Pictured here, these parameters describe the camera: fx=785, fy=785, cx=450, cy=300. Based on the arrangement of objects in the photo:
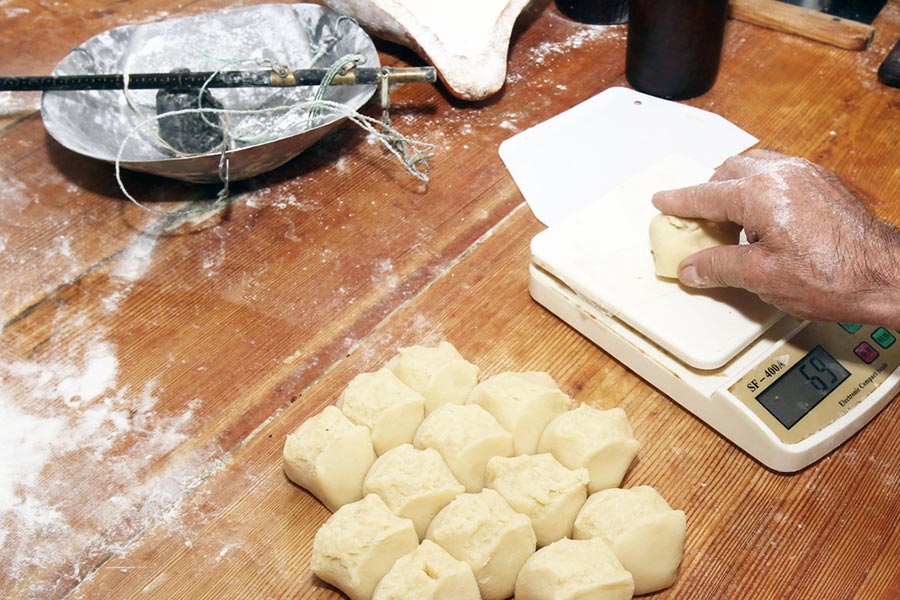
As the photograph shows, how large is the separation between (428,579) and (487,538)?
11 cm

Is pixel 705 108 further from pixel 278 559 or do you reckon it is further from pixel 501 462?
pixel 278 559

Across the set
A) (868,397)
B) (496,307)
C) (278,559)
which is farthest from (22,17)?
(868,397)

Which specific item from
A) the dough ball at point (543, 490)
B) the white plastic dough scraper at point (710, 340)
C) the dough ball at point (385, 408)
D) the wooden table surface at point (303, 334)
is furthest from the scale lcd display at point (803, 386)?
the dough ball at point (385, 408)

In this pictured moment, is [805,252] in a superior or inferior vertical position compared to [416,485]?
superior

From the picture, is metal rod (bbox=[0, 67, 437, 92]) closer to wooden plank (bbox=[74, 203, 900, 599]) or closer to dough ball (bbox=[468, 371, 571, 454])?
wooden plank (bbox=[74, 203, 900, 599])

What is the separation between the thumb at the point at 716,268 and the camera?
131 centimetres

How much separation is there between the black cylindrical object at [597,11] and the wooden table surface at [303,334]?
7 centimetres

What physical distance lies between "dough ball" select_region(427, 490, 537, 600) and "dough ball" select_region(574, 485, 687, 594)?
0.10m

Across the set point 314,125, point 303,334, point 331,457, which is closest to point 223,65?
point 314,125

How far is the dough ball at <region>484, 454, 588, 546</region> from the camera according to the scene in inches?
46.7

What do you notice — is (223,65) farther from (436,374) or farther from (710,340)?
(710,340)

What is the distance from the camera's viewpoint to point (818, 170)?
1401 millimetres

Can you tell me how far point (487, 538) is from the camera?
1.14 m

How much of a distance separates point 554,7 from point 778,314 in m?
1.45
